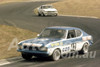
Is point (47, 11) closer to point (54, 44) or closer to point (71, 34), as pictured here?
point (71, 34)

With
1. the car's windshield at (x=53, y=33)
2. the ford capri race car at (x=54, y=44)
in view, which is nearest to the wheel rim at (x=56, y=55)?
the ford capri race car at (x=54, y=44)

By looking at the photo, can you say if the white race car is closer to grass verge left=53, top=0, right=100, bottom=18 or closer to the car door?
grass verge left=53, top=0, right=100, bottom=18

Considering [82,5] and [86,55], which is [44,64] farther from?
[82,5]

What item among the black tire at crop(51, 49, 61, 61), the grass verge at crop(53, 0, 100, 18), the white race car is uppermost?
the grass verge at crop(53, 0, 100, 18)

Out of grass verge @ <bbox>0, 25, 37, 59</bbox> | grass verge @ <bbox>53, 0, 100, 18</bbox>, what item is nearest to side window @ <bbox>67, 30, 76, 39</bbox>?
grass verge @ <bbox>0, 25, 37, 59</bbox>

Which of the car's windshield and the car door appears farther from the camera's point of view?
the car door

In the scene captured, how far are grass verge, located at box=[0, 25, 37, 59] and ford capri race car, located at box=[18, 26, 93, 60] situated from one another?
161 cm

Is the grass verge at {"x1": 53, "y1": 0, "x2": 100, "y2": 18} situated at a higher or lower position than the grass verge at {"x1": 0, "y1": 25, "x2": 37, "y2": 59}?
higher

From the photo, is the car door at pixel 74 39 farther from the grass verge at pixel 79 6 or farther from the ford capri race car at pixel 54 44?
the grass verge at pixel 79 6

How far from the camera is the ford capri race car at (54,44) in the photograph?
11.3 meters

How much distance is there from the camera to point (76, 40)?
12992 millimetres

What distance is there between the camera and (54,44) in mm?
11547

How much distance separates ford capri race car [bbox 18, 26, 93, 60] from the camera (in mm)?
11320

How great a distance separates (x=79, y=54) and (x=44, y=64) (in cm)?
333
